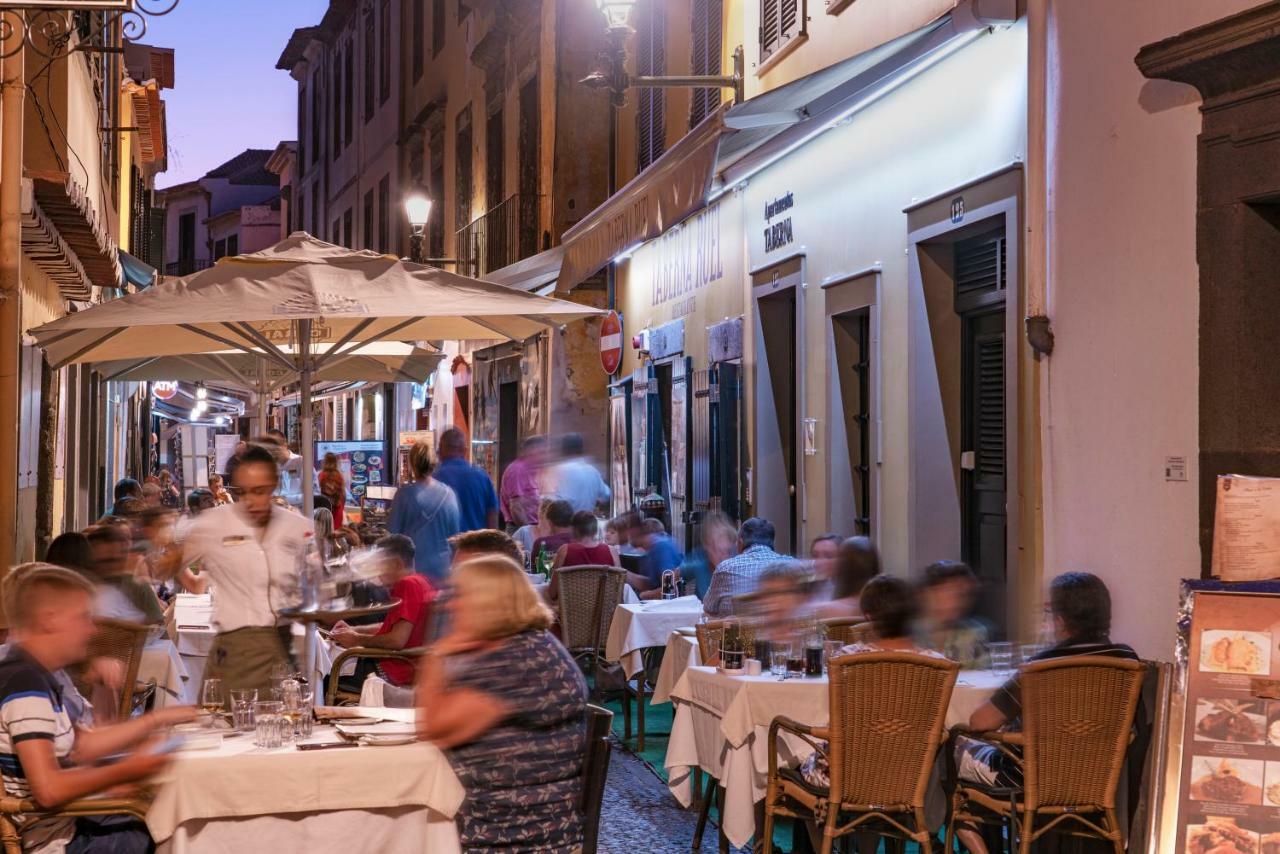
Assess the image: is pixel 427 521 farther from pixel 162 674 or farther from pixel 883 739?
pixel 883 739

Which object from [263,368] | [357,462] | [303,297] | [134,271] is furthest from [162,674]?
[357,462]

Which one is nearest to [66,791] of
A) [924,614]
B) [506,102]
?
[924,614]

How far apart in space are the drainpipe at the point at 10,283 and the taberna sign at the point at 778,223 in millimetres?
5868

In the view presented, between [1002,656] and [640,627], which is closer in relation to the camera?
[1002,656]

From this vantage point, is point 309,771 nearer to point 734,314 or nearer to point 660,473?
point 734,314

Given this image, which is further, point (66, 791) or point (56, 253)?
point (56, 253)

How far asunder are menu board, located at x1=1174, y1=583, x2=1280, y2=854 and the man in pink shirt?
10042 millimetres

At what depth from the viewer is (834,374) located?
11805 mm

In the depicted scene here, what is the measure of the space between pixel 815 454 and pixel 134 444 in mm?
25135

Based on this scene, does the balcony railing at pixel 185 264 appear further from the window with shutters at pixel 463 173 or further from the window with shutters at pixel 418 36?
the window with shutters at pixel 463 173

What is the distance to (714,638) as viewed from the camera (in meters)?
7.61

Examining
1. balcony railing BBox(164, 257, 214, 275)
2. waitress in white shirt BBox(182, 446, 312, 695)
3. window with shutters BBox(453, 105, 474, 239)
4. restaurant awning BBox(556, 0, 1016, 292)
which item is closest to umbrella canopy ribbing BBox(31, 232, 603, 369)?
restaurant awning BBox(556, 0, 1016, 292)

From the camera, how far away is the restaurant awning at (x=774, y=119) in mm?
8406

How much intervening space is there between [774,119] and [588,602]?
3.29m
